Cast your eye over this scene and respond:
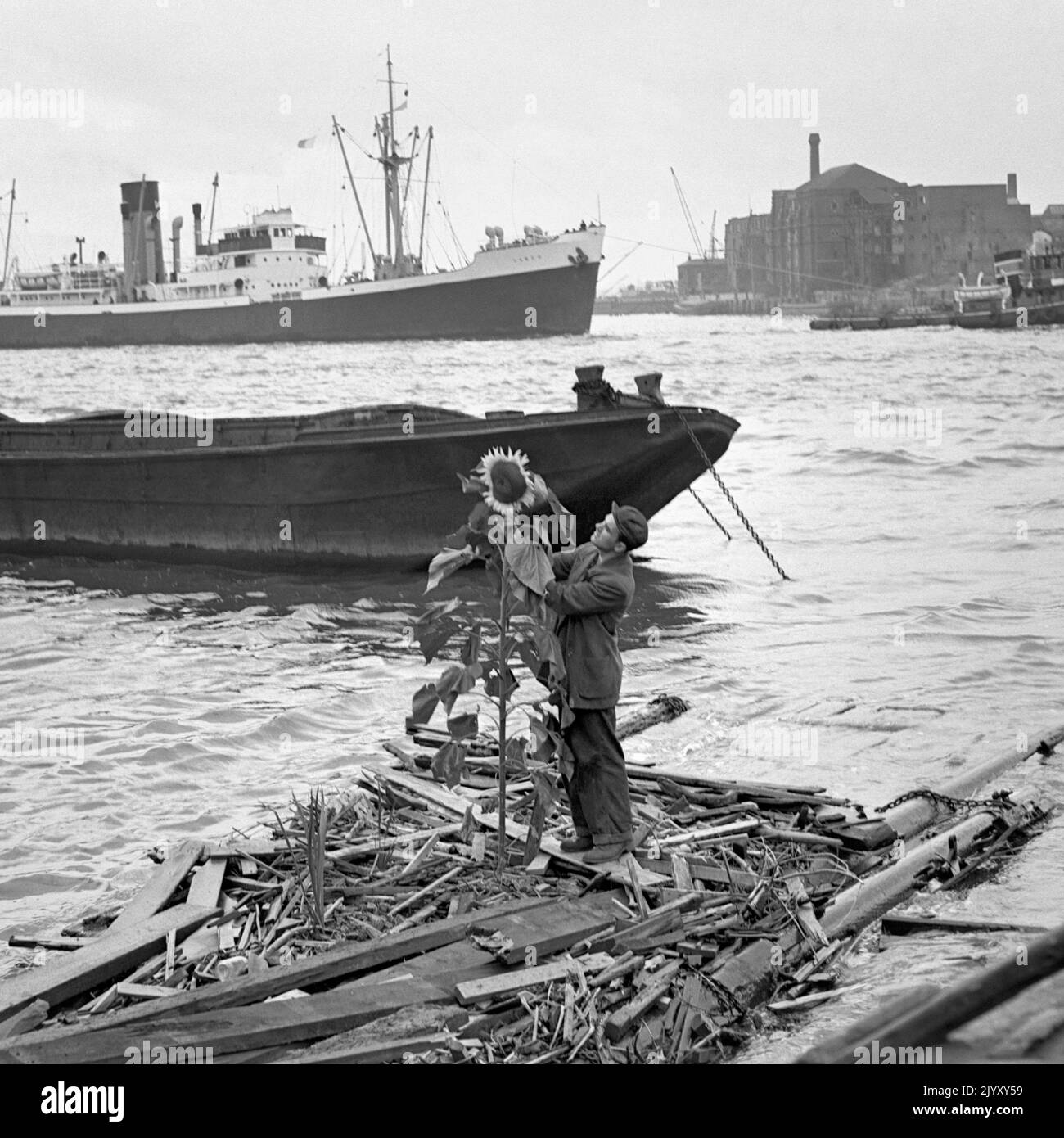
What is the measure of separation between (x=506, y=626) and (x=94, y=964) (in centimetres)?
235

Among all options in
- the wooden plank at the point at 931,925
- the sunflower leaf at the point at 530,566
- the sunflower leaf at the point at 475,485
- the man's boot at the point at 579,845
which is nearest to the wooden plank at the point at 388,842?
the man's boot at the point at 579,845

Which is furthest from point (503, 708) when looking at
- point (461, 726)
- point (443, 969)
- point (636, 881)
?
point (443, 969)

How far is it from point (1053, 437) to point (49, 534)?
1044 inches

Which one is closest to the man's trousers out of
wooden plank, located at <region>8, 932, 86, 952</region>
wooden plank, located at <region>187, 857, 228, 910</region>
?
wooden plank, located at <region>187, 857, 228, 910</region>

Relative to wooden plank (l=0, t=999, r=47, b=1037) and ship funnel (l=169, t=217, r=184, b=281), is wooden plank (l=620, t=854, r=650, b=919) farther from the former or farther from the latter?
ship funnel (l=169, t=217, r=184, b=281)

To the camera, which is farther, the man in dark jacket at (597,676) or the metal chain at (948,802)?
the metal chain at (948,802)

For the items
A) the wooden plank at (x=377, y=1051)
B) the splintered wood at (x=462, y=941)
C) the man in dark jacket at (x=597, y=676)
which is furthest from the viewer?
the man in dark jacket at (x=597, y=676)

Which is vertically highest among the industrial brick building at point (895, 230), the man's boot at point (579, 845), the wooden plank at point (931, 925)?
the industrial brick building at point (895, 230)

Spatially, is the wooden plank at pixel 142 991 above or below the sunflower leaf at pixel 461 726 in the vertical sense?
below

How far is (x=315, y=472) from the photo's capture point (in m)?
17.6

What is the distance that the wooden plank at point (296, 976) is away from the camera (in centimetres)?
468

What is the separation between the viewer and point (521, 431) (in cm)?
1677

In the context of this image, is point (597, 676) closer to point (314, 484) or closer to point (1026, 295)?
point (314, 484)

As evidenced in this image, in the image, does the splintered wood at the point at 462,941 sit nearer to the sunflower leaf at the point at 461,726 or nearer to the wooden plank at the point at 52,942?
the wooden plank at the point at 52,942
